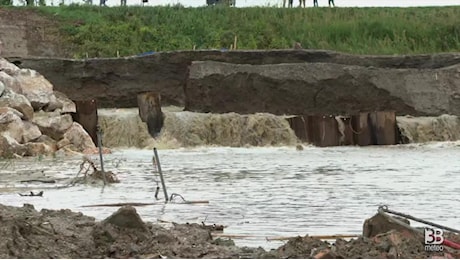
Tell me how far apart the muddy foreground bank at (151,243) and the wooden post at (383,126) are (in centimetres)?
1239

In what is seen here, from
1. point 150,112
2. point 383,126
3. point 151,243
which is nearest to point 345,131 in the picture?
point 383,126

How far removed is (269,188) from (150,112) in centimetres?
877

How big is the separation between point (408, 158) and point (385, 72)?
5481 mm

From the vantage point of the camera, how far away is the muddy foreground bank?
4.98 metres

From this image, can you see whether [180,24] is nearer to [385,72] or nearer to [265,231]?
[385,72]

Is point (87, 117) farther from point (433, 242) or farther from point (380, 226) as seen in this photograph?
point (433, 242)

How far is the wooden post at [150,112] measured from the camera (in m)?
18.2

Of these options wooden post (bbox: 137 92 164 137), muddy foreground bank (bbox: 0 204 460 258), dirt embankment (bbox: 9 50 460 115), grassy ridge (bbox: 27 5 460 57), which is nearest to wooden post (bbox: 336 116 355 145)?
dirt embankment (bbox: 9 50 460 115)

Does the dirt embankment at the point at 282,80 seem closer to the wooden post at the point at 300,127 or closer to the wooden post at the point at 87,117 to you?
the wooden post at the point at 300,127

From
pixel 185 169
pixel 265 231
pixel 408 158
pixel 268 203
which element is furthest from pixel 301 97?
pixel 265 231

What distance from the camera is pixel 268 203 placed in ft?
27.5

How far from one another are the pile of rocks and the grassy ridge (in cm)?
944

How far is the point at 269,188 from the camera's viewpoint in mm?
9758

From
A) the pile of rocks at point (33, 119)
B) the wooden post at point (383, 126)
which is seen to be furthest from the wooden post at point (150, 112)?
the wooden post at point (383, 126)
